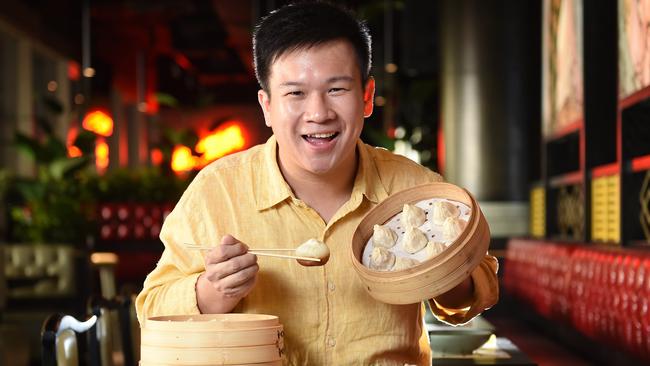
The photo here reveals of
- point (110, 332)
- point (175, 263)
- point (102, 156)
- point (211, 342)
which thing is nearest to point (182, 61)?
point (102, 156)

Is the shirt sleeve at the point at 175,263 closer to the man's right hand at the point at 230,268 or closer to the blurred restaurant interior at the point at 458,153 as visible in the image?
the man's right hand at the point at 230,268

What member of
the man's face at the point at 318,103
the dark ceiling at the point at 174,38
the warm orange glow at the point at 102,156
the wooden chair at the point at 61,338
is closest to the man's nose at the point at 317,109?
the man's face at the point at 318,103

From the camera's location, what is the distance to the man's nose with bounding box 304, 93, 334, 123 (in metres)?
1.59

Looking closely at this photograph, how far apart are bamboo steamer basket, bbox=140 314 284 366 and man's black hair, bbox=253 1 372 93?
0.52 meters

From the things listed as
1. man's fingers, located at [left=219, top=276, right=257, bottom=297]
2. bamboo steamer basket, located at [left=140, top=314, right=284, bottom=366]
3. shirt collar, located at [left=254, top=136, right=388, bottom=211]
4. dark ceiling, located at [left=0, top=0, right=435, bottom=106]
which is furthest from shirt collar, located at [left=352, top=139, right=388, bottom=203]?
dark ceiling, located at [left=0, top=0, right=435, bottom=106]

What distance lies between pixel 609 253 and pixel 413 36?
684 centimetres

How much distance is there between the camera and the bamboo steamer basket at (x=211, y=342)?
1.28 m

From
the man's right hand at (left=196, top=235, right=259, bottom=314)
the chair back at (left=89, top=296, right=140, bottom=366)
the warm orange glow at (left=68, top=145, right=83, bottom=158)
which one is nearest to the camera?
the man's right hand at (left=196, top=235, right=259, bottom=314)

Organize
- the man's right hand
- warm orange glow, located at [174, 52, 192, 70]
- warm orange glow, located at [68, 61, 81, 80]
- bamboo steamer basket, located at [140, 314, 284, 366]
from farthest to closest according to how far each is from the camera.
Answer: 1. warm orange glow, located at [174, 52, 192, 70]
2. warm orange glow, located at [68, 61, 81, 80]
3. the man's right hand
4. bamboo steamer basket, located at [140, 314, 284, 366]

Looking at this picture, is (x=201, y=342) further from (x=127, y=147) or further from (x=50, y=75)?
(x=127, y=147)

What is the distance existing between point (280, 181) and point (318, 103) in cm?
22

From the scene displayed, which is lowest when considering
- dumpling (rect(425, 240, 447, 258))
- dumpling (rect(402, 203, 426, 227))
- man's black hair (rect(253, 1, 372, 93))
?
dumpling (rect(425, 240, 447, 258))

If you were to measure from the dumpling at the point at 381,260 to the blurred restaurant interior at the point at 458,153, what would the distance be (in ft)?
2.88

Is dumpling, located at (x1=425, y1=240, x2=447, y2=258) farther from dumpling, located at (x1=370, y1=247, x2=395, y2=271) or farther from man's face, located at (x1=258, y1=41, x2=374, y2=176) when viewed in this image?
man's face, located at (x1=258, y1=41, x2=374, y2=176)
